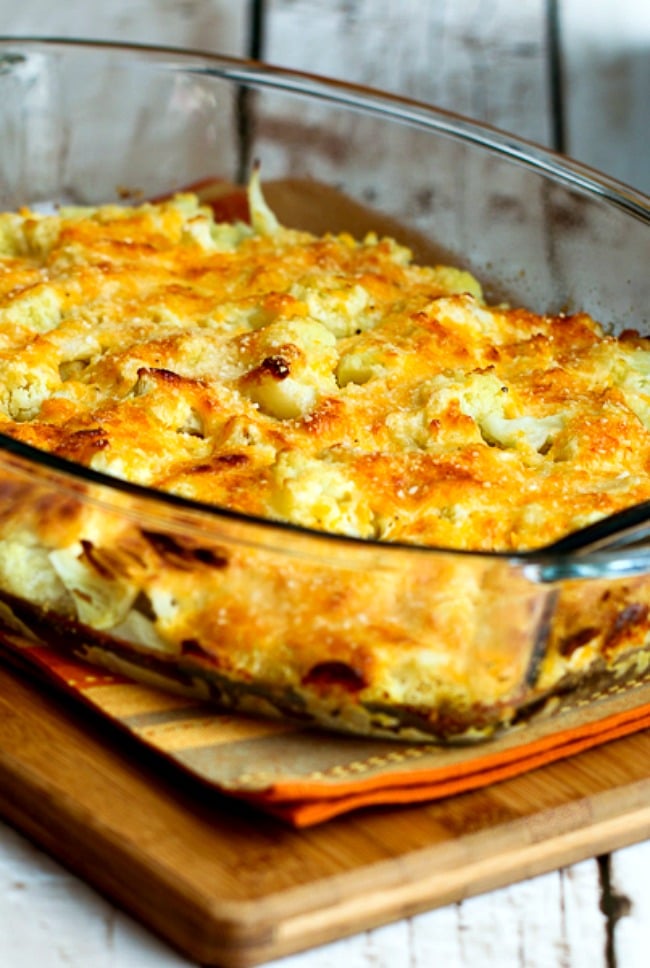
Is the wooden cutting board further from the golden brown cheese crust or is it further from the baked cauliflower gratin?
the golden brown cheese crust

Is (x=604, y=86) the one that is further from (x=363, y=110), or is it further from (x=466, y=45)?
(x=363, y=110)

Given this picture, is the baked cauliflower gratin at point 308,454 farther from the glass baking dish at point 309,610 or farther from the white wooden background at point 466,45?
the white wooden background at point 466,45

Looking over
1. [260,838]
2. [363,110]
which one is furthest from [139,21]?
[260,838]

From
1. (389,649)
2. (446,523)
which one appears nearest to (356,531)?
→ (446,523)

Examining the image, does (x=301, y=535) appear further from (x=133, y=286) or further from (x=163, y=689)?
(x=133, y=286)

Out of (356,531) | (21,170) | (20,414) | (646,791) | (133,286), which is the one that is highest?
(21,170)

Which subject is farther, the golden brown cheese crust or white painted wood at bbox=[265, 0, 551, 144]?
white painted wood at bbox=[265, 0, 551, 144]

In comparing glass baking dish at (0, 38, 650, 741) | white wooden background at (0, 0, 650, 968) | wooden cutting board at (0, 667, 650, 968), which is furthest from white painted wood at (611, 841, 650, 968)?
white wooden background at (0, 0, 650, 968)
